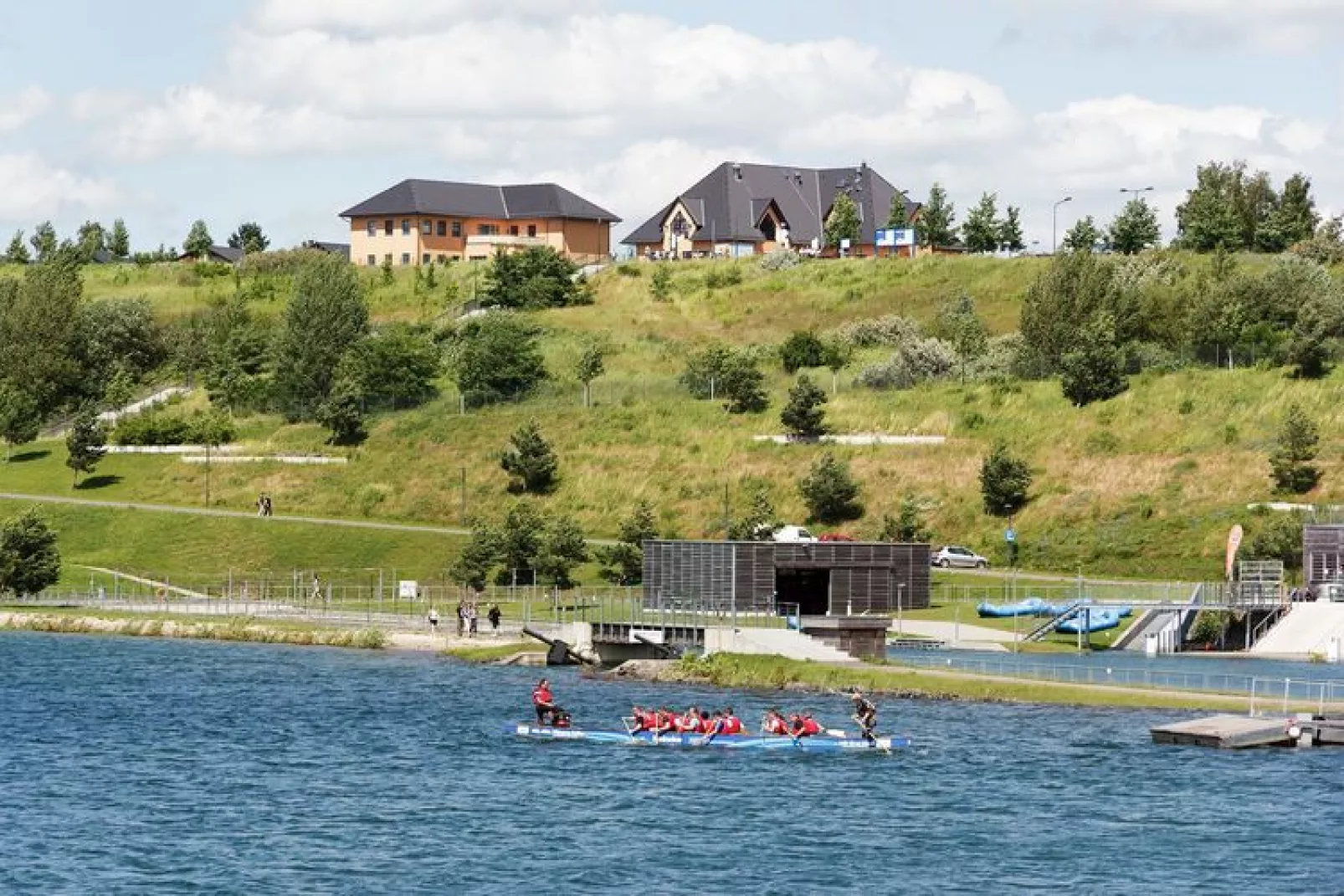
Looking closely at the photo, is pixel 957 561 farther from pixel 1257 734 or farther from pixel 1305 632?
pixel 1257 734

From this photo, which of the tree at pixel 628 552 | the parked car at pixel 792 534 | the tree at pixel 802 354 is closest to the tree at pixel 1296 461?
the parked car at pixel 792 534

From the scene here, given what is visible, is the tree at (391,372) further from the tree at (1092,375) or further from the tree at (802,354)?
the tree at (1092,375)

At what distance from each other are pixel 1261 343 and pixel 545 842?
118m

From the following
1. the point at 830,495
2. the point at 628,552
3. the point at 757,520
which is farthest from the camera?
the point at 830,495

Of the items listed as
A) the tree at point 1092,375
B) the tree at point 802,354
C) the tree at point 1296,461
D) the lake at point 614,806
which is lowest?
the lake at point 614,806

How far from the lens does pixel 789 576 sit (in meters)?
118

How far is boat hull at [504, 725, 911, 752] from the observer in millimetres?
78500

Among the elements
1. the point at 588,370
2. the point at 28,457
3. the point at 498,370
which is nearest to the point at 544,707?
the point at 588,370

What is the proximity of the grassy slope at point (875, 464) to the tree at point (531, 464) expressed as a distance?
1.38 metres

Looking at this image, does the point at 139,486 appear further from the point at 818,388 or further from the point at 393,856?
the point at 393,856

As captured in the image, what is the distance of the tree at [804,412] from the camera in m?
165

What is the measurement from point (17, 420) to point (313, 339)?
2618 cm

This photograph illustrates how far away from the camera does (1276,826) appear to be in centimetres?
6506

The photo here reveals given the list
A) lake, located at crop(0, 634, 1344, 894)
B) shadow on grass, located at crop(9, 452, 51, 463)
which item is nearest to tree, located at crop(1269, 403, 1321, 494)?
lake, located at crop(0, 634, 1344, 894)
